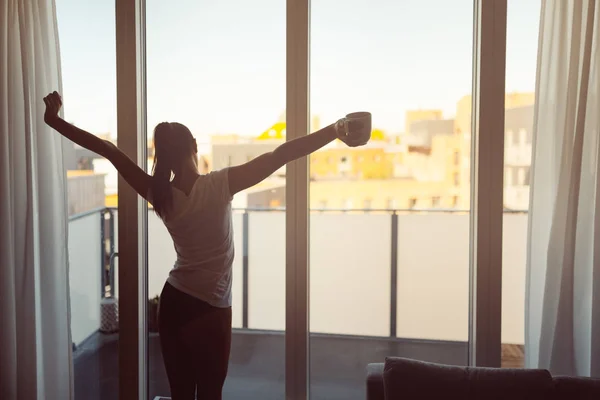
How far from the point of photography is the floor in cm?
271

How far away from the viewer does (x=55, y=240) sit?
2.32m

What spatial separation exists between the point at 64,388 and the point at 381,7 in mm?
2329

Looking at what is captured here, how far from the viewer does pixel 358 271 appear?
2.68 metres

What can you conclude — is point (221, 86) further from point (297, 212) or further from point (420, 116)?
point (420, 116)

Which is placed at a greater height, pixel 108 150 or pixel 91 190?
pixel 108 150

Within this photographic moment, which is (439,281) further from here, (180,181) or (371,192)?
(180,181)

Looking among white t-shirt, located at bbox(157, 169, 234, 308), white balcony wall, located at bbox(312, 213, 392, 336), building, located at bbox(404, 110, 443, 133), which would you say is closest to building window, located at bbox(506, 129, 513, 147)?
building, located at bbox(404, 110, 443, 133)

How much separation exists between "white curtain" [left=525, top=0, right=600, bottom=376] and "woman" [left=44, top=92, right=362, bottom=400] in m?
1.00

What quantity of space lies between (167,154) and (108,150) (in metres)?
0.27

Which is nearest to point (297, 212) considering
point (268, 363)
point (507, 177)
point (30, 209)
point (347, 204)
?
point (347, 204)

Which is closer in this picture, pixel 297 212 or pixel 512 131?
pixel 512 131

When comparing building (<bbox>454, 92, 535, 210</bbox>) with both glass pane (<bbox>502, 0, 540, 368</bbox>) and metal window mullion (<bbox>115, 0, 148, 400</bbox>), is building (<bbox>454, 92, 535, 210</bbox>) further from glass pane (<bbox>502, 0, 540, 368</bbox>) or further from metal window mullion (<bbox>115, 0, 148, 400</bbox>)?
metal window mullion (<bbox>115, 0, 148, 400</bbox>)

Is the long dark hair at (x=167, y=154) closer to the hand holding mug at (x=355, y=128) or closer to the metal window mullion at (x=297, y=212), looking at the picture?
the hand holding mug at (x=355, y=128)

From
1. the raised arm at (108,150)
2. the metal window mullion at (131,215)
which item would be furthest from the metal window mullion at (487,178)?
the metal window mullion at (131,215)
